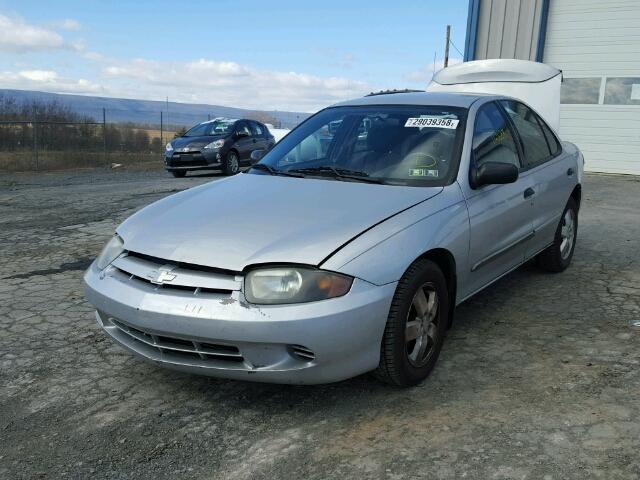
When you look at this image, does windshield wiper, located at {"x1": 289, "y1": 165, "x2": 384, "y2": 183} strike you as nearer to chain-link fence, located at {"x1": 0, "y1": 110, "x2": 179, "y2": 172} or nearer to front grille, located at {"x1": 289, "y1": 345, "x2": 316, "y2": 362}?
front grille, located at {"x1": 289, "y1": 345, "x2": 316, "y2": 362}

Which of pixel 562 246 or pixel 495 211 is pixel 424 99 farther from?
pixel 562 246

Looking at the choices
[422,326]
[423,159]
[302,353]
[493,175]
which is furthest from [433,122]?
[302,353]

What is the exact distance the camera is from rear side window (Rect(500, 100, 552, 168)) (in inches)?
174

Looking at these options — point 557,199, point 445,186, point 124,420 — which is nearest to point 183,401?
point 124,420

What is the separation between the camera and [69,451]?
2.54 m

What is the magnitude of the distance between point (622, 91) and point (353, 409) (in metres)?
13.4

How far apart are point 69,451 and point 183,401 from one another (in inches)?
23.1

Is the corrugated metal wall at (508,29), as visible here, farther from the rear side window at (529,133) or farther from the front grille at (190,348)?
the front grille at (190,348)

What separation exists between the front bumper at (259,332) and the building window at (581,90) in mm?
13103

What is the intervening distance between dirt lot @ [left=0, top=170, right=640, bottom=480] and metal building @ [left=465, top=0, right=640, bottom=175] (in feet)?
34.9

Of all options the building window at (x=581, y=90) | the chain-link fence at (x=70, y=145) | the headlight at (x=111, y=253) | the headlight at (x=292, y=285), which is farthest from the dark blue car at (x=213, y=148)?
the headlight at (x=292, y=285)

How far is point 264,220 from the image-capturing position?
2.97 meters

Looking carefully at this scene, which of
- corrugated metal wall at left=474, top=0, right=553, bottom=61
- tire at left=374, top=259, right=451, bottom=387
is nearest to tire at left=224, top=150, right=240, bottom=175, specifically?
corrugated metal wall at left=474, top=0, right=553, bottom=61

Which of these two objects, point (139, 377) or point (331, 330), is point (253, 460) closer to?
point (331, 330)
